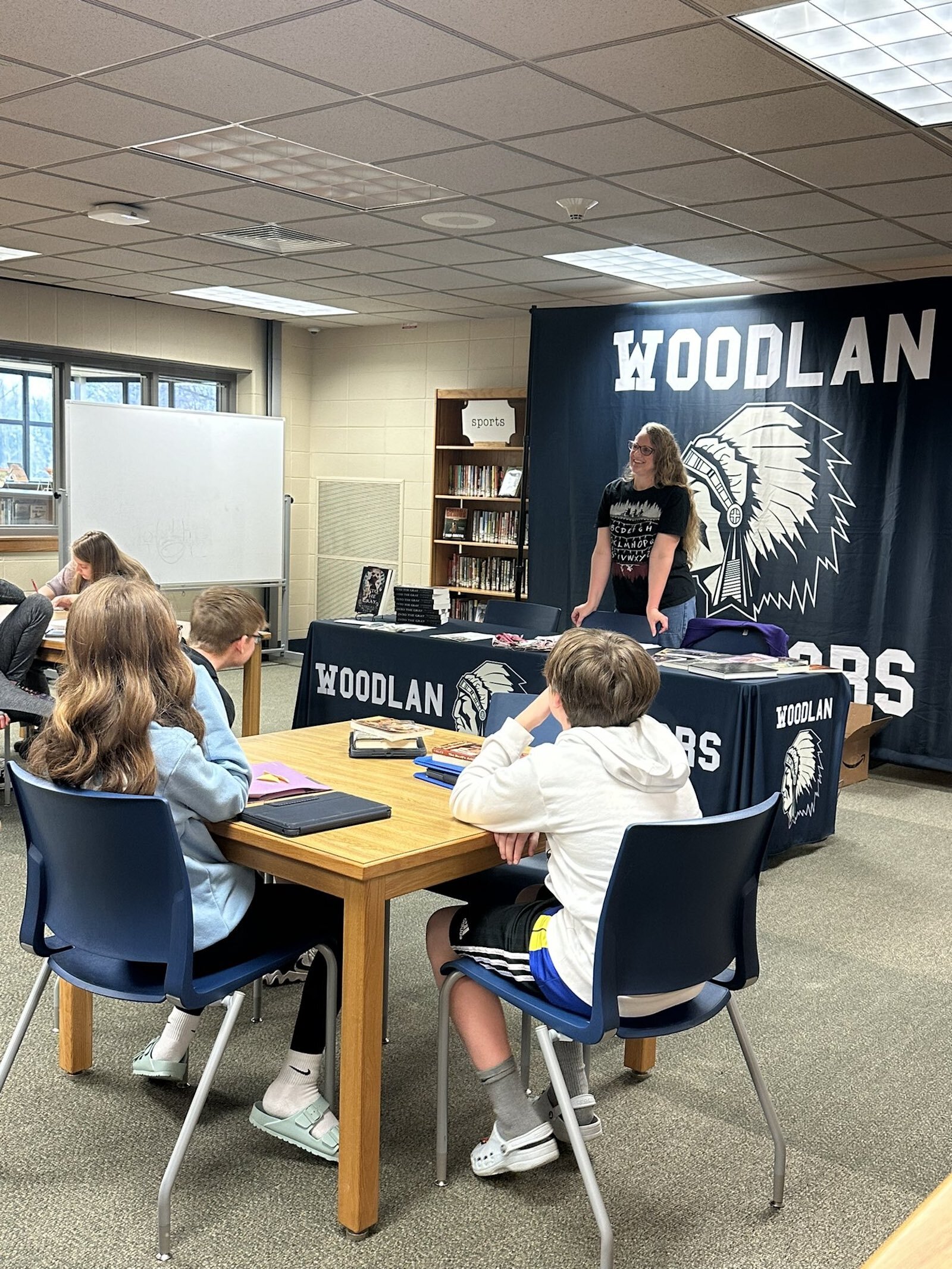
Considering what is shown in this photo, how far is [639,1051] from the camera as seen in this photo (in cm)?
279

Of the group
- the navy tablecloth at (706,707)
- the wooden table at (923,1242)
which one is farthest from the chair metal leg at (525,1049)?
the navy tablecloth at (706,707)

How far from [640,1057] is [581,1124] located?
440mm

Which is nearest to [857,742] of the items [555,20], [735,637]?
[735,637]

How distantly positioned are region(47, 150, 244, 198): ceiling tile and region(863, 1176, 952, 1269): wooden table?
453cm

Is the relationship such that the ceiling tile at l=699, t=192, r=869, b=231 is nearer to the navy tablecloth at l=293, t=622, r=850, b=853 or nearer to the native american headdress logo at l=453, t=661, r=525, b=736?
the navy tablecloth at l=293, t=622, r=850, b=853

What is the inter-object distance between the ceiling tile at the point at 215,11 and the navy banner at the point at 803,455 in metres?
3.87

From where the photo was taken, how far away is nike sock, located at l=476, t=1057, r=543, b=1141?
2.26 meters

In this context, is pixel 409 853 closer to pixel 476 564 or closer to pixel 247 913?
pixel 247 913

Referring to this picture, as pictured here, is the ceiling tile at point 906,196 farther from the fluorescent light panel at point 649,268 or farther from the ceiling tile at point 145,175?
the ceiling tile at point 145,175

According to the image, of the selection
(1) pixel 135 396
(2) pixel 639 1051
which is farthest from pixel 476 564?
(2) pixel 639 1051

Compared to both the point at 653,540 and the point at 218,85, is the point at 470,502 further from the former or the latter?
the point at 218,85

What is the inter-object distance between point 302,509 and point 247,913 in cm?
749

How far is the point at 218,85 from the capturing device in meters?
3.68

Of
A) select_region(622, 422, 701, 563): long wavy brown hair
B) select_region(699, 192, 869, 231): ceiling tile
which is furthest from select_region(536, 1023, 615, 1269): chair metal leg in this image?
select_region(622, 422, 701, 563): long wavy brown hair
